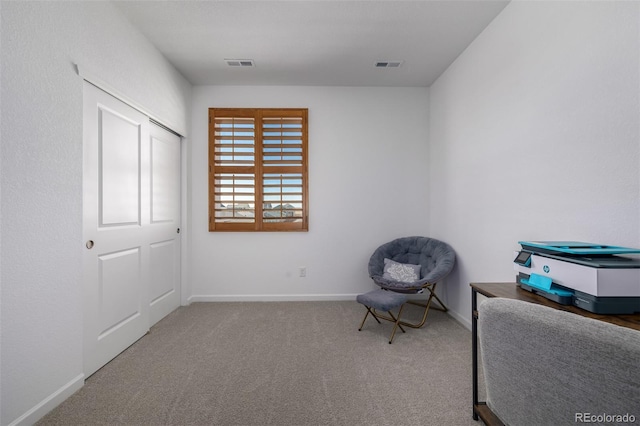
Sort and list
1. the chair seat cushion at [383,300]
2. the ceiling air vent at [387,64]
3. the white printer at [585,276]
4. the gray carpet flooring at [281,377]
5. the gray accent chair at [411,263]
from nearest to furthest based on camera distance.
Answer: the white printer at [585,276]
the gray carpet flooring at [281,377]
the chair seat cushion at [383,300]
the gray accent chair at [411,263]
the ceiling air vent at [387,64]

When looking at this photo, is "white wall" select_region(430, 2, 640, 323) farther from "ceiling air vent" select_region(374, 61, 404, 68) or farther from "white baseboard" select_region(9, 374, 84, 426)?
"white baseboard" select_region(9, 374, 84, 426)

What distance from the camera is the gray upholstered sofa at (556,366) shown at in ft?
1.74

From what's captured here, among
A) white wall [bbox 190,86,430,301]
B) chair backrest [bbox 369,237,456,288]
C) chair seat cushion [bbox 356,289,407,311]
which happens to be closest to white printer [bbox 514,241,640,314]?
chair seat cushion [bbox 356,289,407,311]

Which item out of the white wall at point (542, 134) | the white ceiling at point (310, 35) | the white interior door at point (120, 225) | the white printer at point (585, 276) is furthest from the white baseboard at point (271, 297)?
the white ceiling at point (310, 35)

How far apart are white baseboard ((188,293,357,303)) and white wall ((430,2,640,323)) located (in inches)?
57.0

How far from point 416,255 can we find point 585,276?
7.50 ft

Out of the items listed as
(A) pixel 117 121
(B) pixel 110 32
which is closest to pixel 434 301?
(A) pixel 117 121

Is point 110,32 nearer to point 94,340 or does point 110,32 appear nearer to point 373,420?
point 94,340

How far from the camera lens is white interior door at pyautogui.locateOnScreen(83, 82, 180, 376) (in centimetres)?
204

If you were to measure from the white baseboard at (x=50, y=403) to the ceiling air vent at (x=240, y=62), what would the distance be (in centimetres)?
308

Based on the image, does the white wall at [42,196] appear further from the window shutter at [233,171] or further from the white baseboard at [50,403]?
the window shutter at [233,171]

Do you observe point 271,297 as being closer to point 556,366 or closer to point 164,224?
point 164,224

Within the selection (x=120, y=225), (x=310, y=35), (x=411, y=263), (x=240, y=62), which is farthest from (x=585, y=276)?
(x=240, y=62)

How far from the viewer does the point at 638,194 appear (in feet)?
4.46
